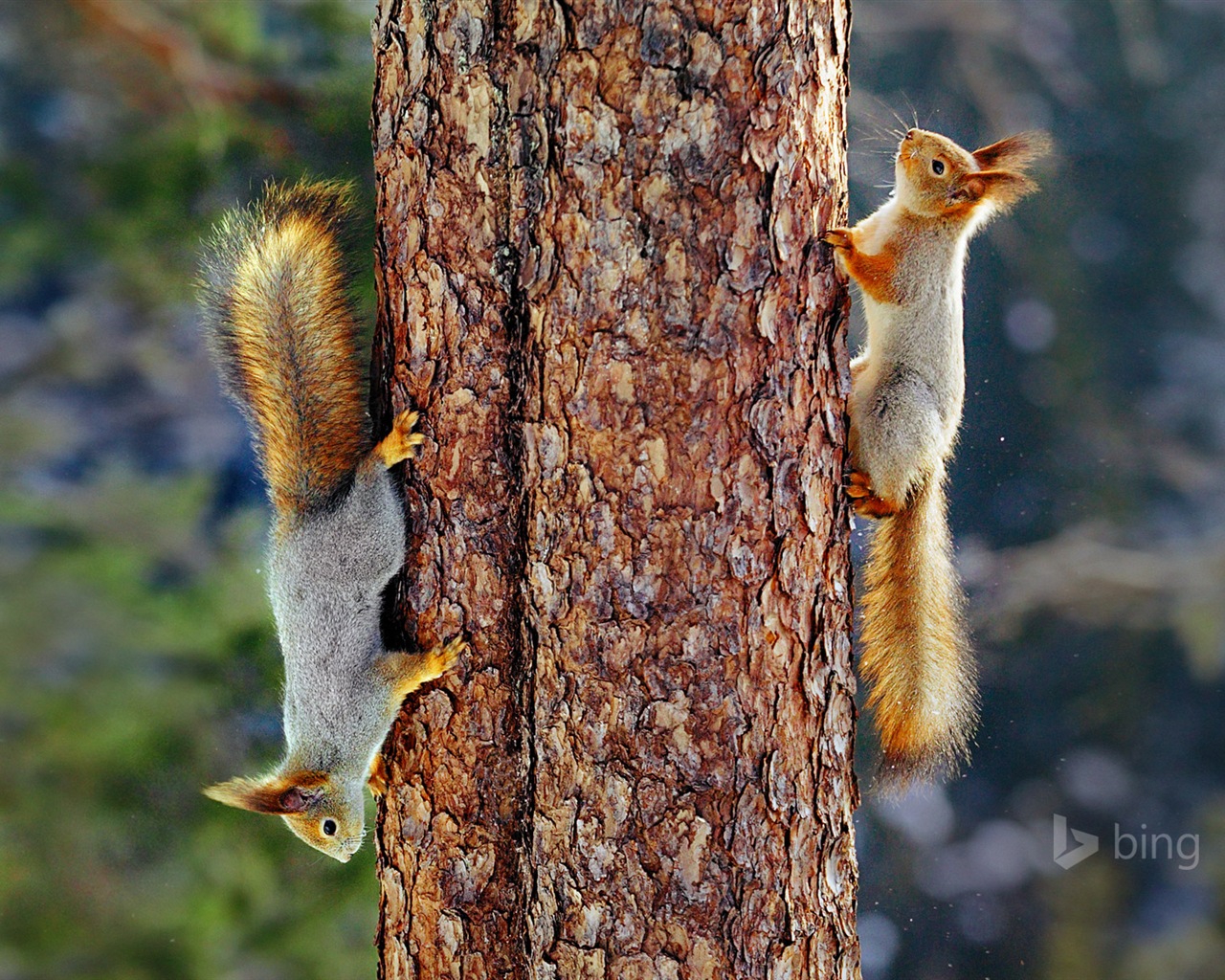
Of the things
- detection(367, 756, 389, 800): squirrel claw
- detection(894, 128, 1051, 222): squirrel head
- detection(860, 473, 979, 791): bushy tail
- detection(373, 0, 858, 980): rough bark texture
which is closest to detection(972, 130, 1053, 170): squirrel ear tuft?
detection(894, 128, 1051, 222): squirrel head

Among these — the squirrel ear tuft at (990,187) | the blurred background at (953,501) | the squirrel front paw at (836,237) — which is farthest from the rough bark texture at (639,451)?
the blurred background at (953,501)

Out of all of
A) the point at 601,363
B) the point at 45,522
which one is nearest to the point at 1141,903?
the point at 601,363

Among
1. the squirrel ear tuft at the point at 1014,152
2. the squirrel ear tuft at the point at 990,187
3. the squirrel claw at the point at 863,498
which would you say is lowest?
the squirrel claw at the point at 863,498

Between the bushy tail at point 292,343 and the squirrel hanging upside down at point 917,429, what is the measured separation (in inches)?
23.6

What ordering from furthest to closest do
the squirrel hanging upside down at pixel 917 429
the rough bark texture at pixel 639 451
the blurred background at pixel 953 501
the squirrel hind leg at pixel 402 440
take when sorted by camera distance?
the blurred background at pixel 953 501 → the squirrel hanging upside down at pixel 917 429 → the squirrel hind leg at pixel 402 440 → the rough bark texture at pixel 639 451

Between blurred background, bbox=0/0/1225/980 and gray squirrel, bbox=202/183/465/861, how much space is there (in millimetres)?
484

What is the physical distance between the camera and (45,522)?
5.37 feet

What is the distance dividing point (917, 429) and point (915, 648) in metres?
0.29

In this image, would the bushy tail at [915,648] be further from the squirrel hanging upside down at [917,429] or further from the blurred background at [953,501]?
the blurred background at [953,501]

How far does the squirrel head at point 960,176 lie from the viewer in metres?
1.26

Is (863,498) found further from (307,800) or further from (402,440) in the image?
(307,800)

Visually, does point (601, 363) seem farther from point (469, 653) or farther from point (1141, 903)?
point (1141, 903)

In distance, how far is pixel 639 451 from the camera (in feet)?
3.34

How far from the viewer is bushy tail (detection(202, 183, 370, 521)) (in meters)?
1.20
